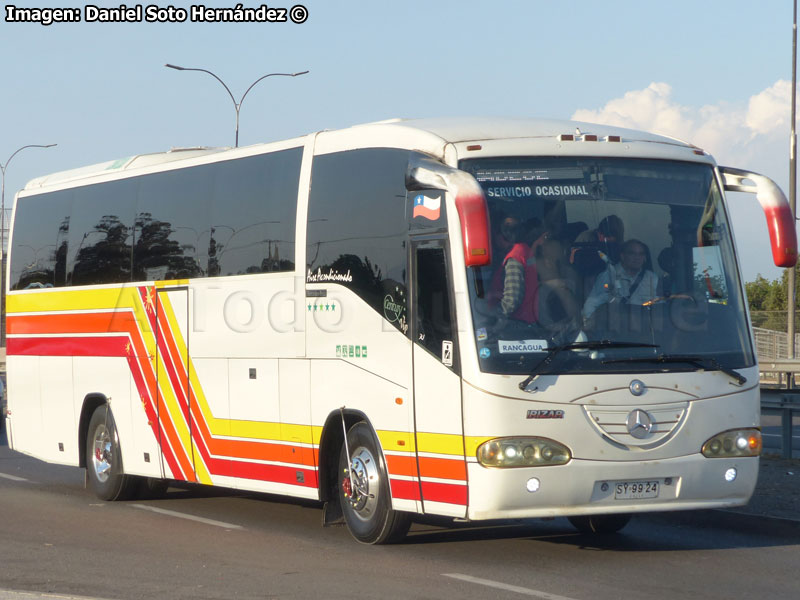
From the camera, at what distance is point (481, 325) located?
9.57 meters

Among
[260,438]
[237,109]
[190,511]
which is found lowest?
[190,511]

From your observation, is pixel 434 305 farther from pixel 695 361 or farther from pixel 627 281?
pixel 695 361

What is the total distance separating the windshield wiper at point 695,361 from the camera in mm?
9734

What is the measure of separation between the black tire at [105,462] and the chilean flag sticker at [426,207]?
6198 millimetres

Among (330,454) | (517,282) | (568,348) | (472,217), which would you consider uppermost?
(472,217)

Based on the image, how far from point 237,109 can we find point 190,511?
2348 centimetres

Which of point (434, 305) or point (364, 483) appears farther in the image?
point (364, 483)

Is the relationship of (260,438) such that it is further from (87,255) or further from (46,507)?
(87,255)

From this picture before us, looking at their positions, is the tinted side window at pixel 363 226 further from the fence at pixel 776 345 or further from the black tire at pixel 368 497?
the fence at pixel 776 345

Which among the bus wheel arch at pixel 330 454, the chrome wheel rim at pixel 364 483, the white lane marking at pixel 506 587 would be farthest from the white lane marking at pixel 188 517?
the white lane marking at pixel 506 587

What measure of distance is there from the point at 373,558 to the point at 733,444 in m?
2.86

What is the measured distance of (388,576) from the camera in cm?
936

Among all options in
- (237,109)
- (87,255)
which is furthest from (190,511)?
(237,109)

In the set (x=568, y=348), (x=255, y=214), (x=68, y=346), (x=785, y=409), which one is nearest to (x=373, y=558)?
(x=568, y=348)
